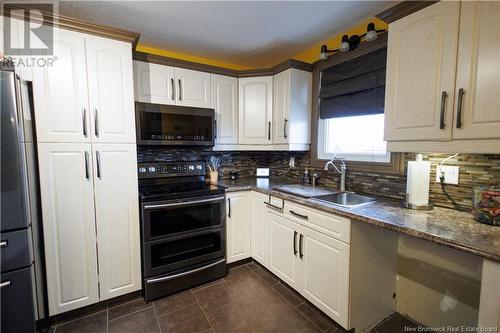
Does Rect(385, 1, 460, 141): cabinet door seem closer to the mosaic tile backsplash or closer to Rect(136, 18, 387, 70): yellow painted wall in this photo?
the mosaic tile backsplash

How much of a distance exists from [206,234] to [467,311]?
1.95 meters

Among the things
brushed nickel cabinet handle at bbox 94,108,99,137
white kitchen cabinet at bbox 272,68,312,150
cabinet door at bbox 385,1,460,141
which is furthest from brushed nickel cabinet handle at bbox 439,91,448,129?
brushed nickel cabinet handle at bbox 94,108,99,137

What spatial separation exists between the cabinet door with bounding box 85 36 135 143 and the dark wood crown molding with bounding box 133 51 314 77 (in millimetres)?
344

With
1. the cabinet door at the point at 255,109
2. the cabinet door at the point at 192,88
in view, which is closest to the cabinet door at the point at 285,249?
the cabinet door at the point at 255,109

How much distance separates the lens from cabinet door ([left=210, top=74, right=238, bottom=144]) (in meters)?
2.54

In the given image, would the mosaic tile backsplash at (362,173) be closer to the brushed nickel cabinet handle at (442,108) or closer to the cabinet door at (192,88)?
the brushed nickel cabinet handle at (442,108)

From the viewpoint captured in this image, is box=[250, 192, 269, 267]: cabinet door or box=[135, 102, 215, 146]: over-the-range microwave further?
box=[250, 192, 269, 267]: cabinet door

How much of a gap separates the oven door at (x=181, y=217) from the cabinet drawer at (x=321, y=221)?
0.68 m

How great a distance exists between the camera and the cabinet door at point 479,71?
107cm

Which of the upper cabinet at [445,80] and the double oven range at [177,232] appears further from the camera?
the double oven range at [177,232]

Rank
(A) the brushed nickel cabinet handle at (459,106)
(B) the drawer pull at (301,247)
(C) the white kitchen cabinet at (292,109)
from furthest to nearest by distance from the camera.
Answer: (C) the white kitchen cabinet at (292,109) → (B) the drawer pull at (301,247) → (A) the brushed nickel cabinet handle at (459,106)

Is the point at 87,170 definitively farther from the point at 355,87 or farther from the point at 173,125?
the point at 355,87

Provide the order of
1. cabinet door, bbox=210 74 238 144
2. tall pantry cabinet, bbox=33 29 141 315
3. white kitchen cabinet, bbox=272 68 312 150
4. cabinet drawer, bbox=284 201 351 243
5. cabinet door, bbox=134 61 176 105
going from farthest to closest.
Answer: cabinet door, bbox=210 74 238 144 → white kitchen cabinet, bbox=272 68 312 150 → cabinet door, bbox=134 61 176 105 → tall pantry cabinet, bbox=33 29 141 315 → cabinet drawer, bbox=284 201 351 243

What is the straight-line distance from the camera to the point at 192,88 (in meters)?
2.40
